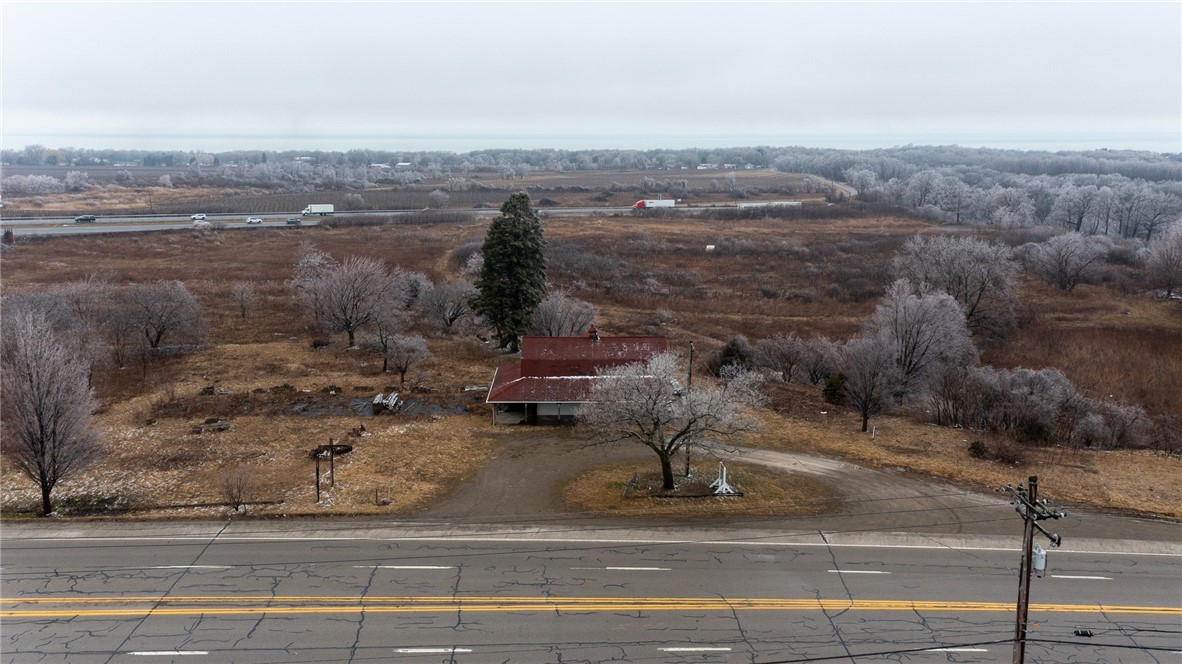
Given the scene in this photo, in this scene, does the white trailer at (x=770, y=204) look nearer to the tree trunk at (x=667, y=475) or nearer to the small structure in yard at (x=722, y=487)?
the small structure in yard at (x=722, y=487)

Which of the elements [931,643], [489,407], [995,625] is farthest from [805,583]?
[489,407]

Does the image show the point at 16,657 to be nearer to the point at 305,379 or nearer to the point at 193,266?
the point at 305,379

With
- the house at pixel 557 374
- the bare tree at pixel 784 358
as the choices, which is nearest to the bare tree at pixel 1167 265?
the bare tree at pixel 784 358

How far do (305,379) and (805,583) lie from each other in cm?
2934

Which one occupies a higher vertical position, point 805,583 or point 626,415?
point 626,415

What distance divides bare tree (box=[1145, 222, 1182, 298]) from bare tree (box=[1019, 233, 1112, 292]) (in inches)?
167

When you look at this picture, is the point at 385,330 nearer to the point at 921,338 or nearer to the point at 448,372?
the point at 448,372

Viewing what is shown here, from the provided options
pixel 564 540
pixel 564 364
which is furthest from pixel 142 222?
pixel 564 540

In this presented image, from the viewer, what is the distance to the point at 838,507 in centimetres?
2428

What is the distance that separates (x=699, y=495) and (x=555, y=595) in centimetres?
806

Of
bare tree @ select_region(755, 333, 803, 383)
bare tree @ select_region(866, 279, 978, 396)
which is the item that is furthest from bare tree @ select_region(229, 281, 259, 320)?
bare tree @ select_region(866, 279, 978, 396)

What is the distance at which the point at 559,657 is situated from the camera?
16125 millimetres

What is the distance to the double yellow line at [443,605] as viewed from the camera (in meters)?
17.8

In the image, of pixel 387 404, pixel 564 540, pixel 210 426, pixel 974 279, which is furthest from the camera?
pixel 974 279
